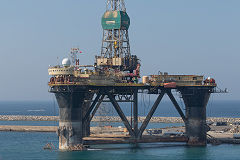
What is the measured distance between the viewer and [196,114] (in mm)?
109500

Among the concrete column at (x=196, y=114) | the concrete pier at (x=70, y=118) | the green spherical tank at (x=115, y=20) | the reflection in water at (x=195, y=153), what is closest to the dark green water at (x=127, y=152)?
the reflection in water at (x=195, y=153)

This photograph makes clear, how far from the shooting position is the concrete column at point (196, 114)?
109m

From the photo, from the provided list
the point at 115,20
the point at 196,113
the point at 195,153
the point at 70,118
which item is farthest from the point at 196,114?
the point at 70,118

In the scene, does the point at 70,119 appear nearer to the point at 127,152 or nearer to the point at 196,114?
the point at 127,152

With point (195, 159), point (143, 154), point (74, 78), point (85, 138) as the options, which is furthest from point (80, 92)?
point (195, 159)

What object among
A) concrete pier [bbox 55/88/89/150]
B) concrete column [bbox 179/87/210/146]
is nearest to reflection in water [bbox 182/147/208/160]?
concrete column [bbox 179/87/210/146]

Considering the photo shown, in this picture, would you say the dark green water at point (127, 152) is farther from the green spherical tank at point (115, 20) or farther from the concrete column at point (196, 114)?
the green spherical tank at point (115, 20)

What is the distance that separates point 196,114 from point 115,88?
1749cm

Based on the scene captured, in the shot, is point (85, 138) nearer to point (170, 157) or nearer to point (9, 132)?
point (170, 157)

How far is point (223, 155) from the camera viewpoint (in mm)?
102375

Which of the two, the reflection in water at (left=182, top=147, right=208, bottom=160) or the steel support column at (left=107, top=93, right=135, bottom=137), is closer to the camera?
the reflection in water at (left=182, top=147, right=208, bottom=160)

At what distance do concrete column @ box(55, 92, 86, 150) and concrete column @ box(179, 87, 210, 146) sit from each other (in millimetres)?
21990

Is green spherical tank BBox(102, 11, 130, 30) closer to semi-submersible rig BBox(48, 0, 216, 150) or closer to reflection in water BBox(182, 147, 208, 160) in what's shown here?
semi-submersible rig BBox(48, 0, 216, 150)

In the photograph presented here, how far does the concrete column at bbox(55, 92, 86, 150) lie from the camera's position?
101062 mm
